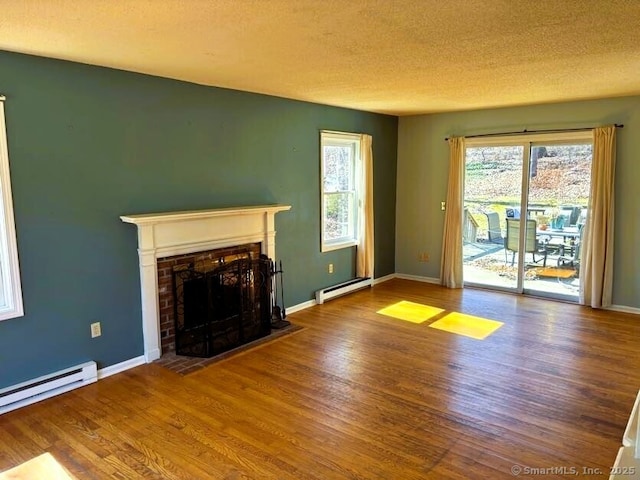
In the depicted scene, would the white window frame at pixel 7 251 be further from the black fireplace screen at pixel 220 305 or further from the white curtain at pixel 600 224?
the white curtain at pixel 600 224

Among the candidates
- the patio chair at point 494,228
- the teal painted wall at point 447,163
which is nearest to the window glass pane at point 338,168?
the teal painted wall at point 447,163

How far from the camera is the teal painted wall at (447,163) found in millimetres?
5074

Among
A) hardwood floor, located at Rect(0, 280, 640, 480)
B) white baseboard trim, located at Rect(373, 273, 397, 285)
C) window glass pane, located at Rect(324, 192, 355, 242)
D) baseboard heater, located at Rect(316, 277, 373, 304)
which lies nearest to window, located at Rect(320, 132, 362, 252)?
window glass pane, located at Rect(324, 192, 355, 242)

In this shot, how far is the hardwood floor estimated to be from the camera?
2533mm

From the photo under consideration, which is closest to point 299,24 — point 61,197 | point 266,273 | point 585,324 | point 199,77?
point 199,77

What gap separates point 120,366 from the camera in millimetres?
3686

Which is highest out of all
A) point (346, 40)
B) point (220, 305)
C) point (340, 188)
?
point (346, 40)

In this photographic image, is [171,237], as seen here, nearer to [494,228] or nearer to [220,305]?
[220,305]

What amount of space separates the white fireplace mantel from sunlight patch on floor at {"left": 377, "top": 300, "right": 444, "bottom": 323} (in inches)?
75.3

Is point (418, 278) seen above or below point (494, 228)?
below

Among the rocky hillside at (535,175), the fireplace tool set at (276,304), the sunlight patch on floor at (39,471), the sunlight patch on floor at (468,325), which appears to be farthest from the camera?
the rocky hillside at (535,175)

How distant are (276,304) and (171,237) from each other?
1.59m

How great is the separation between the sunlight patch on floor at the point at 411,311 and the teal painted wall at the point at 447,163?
1295 millimetres

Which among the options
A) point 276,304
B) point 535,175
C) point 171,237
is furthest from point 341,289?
point 535,175
